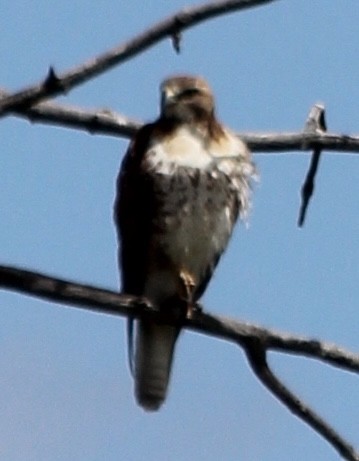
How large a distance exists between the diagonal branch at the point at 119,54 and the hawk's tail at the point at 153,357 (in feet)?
7.51

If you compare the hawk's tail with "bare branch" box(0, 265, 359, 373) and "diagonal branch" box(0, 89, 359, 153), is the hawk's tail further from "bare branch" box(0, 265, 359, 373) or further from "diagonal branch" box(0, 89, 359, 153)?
"bare branch" box(0, 265, 359, 373)

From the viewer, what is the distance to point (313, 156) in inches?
198

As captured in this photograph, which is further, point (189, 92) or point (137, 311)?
point (189, 92)

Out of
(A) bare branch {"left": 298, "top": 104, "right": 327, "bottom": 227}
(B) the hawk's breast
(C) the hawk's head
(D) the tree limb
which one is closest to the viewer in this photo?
(D) the tree limb

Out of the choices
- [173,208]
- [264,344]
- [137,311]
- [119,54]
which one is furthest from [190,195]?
[119,54]

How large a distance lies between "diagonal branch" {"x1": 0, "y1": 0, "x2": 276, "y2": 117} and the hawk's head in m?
2.11

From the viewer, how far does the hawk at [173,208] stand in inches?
220

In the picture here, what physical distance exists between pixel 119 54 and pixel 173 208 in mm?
1998

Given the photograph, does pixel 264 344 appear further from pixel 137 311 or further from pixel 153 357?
pixel 153 357

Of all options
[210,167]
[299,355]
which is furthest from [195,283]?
[299,355]

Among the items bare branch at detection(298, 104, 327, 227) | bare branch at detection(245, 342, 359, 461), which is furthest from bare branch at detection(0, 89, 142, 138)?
bare branch at detection(245, 342, 359, 461)

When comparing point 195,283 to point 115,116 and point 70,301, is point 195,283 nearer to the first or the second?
point 115,116

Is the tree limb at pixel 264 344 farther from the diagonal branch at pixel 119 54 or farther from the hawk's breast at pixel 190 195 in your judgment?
the hawk's breast at pixel 190 195

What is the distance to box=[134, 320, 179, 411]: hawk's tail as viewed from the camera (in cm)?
587
